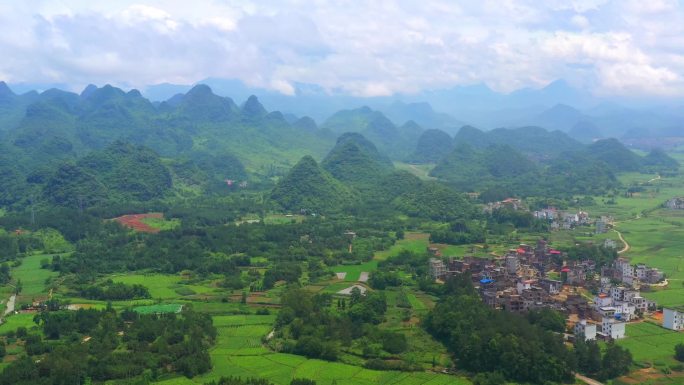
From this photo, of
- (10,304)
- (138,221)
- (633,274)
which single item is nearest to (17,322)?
(10,304)

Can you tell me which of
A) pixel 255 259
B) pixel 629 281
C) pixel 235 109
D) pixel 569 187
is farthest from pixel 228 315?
pixel 235 109

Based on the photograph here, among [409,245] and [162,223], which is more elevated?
[162,223]

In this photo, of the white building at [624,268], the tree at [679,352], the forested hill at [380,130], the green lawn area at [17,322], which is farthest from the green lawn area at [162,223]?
the forested hill at [380,130]

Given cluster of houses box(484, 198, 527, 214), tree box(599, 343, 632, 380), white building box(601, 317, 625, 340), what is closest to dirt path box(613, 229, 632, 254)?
cluster of houses box(484, 198, 527, 214)

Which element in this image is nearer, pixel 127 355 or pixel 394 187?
pixel 127 355

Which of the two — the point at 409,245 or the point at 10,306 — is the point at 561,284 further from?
the point at 10,306

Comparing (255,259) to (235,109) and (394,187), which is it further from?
(235,109)

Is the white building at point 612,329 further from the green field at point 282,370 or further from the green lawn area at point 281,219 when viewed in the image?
the green lawn area at point 281,219
